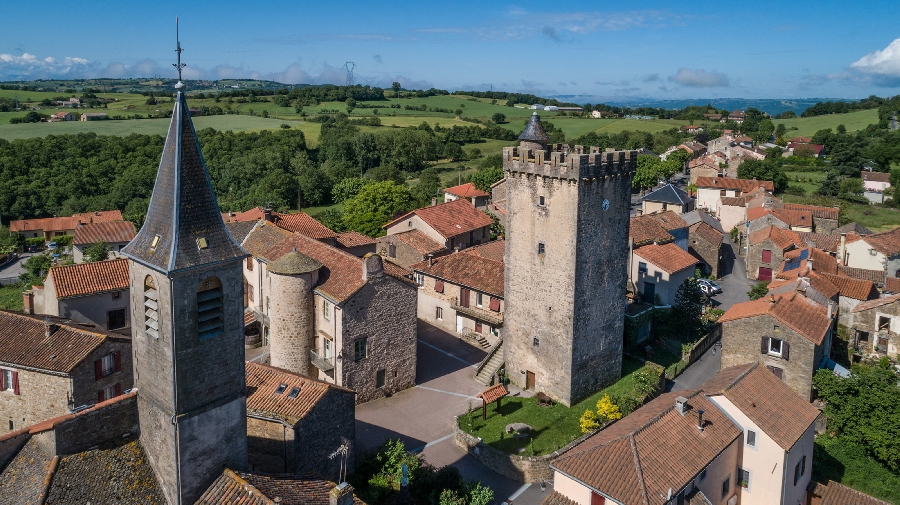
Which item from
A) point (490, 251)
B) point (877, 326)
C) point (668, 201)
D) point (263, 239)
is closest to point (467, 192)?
point (668, 201)

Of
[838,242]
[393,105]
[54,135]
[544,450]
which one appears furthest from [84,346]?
[393,105]

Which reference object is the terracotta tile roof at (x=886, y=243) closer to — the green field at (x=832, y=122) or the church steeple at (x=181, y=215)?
A: the church steeple at (x=181, y=215)

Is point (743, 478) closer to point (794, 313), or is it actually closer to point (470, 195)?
point (794, 313)

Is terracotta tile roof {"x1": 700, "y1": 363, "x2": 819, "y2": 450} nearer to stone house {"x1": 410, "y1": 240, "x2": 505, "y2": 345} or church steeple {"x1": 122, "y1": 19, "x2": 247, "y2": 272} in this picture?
stone house {"x1": 410, "y1": 240, "x2": 505, "y2": 345}

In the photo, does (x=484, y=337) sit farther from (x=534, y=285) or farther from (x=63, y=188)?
(x=63, y=188)

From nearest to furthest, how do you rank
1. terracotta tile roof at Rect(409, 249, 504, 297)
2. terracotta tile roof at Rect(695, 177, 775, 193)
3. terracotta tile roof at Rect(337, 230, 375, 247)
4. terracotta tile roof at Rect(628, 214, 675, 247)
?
terracotta tile roof at Rect(409, 249, 504, 297)
terracotta tile roof at Rect(628, 214, 675, 247)
terracotta tile roof at Rect(337, 230, 375, 247)
terracotta tile roof at Rect(695, 177, 775, 193)

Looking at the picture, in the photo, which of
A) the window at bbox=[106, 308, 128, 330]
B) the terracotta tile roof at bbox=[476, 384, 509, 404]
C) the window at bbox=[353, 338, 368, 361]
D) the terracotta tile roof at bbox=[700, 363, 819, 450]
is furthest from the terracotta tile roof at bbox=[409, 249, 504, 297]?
the window at bbox=[106, 308, 128, 330]
